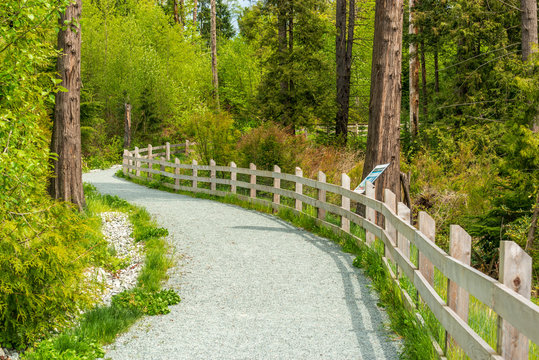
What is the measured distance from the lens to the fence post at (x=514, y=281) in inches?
117

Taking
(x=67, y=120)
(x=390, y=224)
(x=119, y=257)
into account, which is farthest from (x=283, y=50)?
(x=390, y=224)

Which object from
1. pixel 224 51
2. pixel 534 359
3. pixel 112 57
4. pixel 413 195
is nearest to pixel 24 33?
pixel 534 359

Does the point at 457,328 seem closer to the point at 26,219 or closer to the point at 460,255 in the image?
the point at 460,255

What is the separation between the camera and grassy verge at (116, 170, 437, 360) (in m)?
4.86

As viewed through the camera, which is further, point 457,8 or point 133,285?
point 457,8

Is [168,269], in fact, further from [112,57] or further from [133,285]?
[112,57]

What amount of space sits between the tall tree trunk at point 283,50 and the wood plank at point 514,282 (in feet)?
70.2

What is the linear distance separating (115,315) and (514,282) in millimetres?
4520

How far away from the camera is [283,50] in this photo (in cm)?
2409

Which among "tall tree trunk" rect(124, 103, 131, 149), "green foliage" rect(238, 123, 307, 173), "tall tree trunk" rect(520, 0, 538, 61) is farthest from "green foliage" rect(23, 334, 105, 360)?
"tall tree trunk" rect(124, 103, 131, 149)

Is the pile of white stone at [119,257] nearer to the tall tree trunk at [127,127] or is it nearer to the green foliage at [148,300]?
the green foliage at [148,300]

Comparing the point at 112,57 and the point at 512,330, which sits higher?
the point at 112,57

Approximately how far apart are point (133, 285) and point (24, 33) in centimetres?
401

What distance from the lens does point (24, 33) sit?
17.2ft
